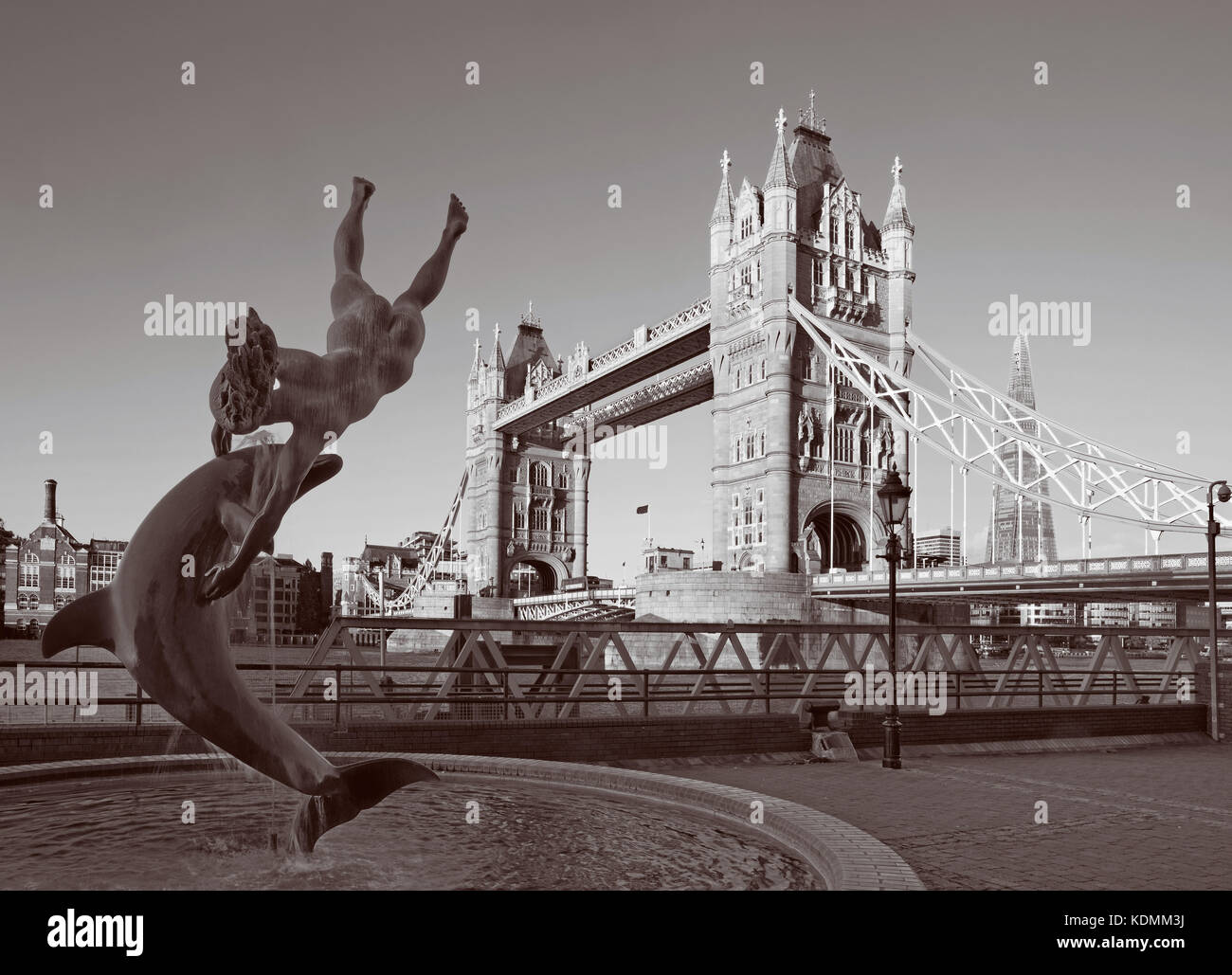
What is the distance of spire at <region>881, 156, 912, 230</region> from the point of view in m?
59.2

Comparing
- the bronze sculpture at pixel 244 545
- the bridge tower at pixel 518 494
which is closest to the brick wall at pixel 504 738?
the bronze sculpture at pixel 244 545

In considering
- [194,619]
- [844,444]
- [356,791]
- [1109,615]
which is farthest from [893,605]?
[1109,615]

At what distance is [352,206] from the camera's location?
19.1ft

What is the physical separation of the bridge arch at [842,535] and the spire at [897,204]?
662 inches

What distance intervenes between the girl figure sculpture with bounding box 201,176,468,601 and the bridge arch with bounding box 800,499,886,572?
Answer: 157ft

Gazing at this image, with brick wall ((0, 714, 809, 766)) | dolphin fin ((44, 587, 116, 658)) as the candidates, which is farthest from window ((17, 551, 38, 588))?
dolphin fin ((44, 587, 116, 658))

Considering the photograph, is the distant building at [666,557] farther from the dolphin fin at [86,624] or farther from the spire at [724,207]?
the dolphin fin at [86,624]

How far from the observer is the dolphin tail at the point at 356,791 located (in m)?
5.60

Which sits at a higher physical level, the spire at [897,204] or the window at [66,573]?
the spire at [897,204]

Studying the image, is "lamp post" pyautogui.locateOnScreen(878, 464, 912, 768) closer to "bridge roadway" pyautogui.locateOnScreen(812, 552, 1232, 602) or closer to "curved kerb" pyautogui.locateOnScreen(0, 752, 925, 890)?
"curved kerb" pyautogui.locateOnScreen(0, 752, 925, 890)

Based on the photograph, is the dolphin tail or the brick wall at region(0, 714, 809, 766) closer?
the dolphin tail

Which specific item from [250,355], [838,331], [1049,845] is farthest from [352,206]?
[838,331]

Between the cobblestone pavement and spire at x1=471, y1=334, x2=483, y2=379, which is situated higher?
spire at x1=471, y1=334, x2=483, y2=379
